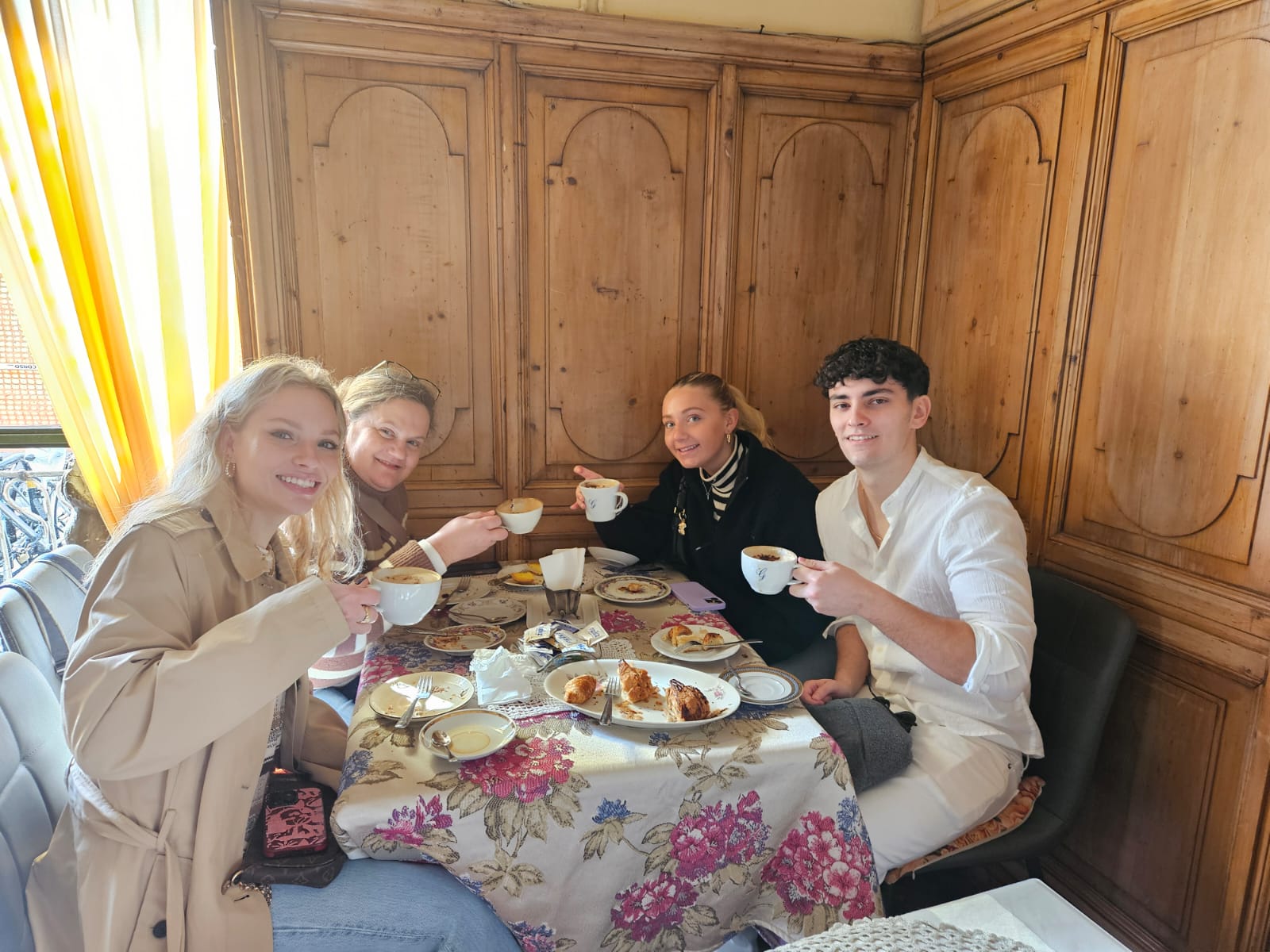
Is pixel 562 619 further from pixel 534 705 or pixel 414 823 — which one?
pixel 414 823

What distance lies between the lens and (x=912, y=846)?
143 centimetres

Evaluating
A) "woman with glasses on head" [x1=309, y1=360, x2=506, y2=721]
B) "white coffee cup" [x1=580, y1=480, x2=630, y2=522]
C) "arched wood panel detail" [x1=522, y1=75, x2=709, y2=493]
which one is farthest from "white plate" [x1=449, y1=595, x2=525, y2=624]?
"arched wood panel detail" [x1=522, y1=75, x2=709, y2=493]

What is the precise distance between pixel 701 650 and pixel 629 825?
1.55ft

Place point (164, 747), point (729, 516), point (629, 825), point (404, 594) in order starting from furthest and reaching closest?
1. point (729, 516)
2. point (404, 594)
3. point (629, 825)
4. point (164, 747)

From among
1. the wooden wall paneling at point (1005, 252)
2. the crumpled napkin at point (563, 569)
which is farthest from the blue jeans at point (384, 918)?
the wooden wall paneling at point (1005, 252)

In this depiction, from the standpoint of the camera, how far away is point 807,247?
8.25 feet

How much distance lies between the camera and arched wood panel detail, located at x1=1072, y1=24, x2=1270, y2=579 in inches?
61.5

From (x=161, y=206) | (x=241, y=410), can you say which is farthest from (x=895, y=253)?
(x=161, y=206)

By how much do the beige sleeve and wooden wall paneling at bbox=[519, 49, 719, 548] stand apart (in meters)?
1.39

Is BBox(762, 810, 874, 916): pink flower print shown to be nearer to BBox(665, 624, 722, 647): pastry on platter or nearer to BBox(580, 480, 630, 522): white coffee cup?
BBox(665, 624, 722, 647): pastry on platter

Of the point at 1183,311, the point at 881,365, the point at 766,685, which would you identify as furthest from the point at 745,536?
the point at 1183,311

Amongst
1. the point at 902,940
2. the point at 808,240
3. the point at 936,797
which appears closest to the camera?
the point at 902,940

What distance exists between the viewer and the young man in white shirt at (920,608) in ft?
4.60

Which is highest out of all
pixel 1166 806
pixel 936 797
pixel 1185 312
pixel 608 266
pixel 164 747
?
pixel 608 266
